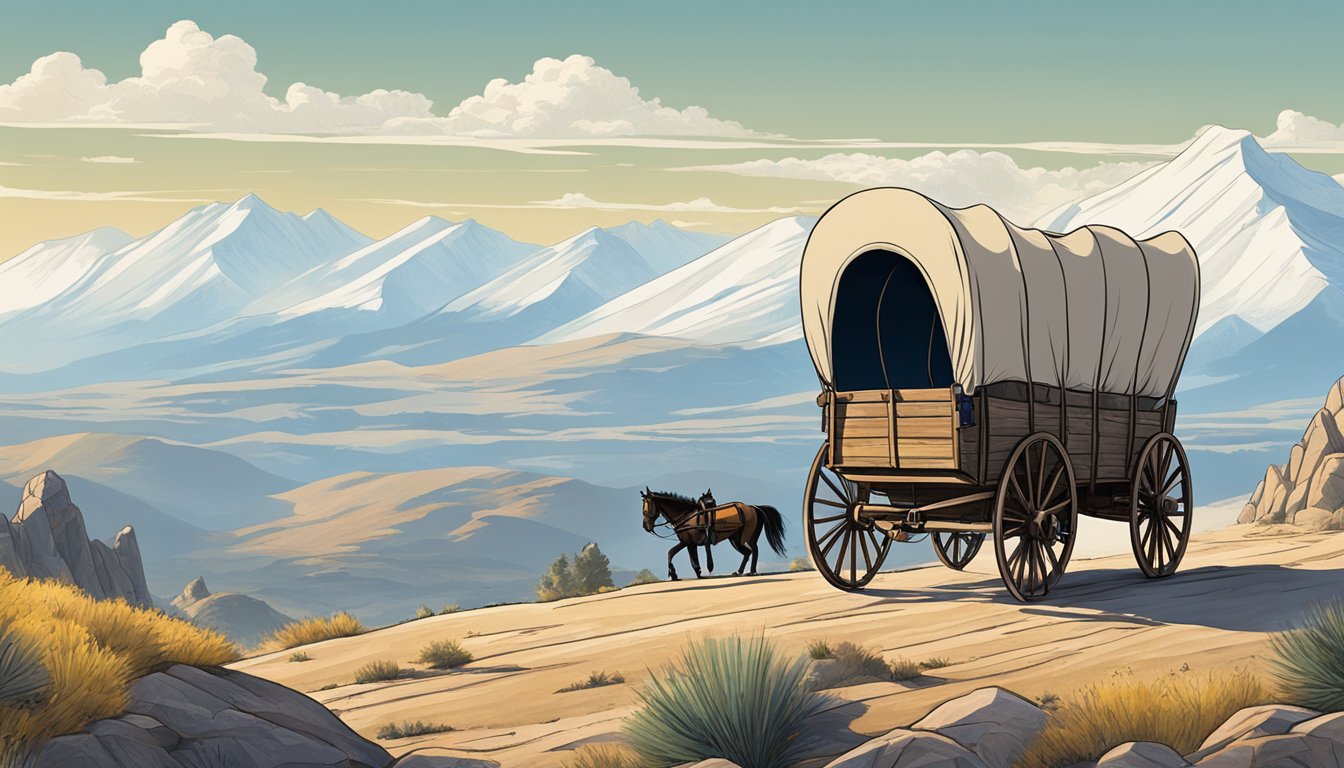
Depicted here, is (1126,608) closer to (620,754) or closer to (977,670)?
(977,670)

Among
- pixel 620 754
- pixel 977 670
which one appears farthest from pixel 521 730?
pixel 977 670

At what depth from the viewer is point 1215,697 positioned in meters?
8.61

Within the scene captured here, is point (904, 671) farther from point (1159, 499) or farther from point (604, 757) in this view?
point (1159, 499)

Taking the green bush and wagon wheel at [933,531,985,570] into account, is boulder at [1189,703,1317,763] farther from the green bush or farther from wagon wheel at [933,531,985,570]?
the green bush

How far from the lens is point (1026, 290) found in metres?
13.5

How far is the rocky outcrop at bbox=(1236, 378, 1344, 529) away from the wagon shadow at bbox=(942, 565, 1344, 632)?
560 inches

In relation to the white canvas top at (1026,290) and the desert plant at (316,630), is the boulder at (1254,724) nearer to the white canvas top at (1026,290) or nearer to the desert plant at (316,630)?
the white canvas top at (1026,290)

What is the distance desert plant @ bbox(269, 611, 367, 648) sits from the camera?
15.6 meters

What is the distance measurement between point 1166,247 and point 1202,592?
4.39 metres

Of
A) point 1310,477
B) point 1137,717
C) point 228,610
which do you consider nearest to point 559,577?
point 1310,477

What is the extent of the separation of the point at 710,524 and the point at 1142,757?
11481 millimetres

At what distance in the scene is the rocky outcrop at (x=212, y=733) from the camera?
302 inches

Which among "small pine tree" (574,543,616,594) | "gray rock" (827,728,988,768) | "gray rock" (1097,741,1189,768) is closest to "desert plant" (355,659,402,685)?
"gray rock" (827,728,988,768)

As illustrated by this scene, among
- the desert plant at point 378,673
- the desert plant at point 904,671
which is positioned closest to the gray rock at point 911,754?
the desert plant at point 904,671
